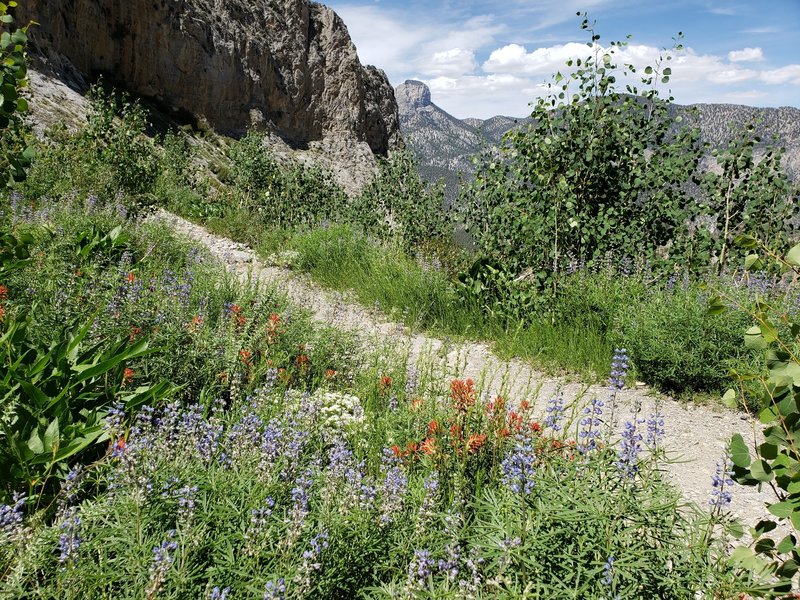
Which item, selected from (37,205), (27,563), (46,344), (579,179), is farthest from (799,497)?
(37,205)

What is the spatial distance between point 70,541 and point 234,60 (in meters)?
70.1

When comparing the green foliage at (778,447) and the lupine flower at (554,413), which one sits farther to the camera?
the lupine flower at (554,413)

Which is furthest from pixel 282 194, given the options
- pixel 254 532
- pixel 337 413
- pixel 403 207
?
pixel 254 532

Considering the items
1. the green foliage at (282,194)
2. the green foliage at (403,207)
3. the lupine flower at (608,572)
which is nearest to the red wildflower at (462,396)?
the lupine flower at (608,572)

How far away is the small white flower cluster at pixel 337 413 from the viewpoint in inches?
143

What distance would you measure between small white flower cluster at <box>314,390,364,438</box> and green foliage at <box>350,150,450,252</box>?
7.17 metres

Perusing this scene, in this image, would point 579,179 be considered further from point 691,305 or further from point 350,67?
point 350,67

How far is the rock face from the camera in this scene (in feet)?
148

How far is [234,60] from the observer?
63.3 m

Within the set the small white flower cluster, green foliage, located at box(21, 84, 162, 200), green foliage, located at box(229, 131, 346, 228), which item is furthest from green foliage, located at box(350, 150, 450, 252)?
the small white flower cluster

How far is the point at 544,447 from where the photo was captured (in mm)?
2824

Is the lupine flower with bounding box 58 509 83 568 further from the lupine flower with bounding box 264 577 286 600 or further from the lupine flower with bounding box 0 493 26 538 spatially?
the lupine flower with bounding box 264 577 286 600

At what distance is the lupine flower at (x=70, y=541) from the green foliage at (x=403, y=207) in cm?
938

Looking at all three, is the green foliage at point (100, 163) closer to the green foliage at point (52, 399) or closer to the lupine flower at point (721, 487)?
the green foliage at point (52, 399)
